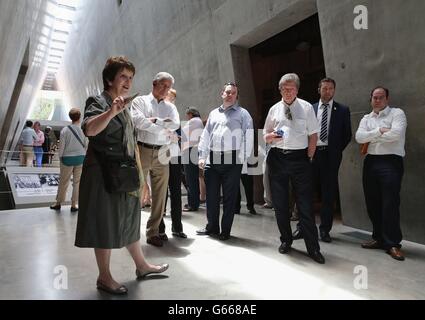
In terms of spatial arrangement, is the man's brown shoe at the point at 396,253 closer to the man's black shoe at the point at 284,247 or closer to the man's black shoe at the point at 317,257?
the man's black shoe at the point at 317,257

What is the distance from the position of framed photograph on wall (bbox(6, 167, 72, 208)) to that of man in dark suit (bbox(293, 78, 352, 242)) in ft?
19.5

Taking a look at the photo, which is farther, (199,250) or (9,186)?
(9,186)

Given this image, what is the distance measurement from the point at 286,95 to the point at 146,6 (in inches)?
279

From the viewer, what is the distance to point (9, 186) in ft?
24.1

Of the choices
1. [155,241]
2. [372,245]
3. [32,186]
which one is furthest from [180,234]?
[32,186]

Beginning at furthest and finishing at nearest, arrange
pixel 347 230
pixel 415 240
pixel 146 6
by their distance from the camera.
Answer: pixel 146 6 → pixel 347 230 → pixel 415 240

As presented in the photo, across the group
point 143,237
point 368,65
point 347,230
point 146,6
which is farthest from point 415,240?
point 146,6

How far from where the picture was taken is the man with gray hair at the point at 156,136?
10.3ft

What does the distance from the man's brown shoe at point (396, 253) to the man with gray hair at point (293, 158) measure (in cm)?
68

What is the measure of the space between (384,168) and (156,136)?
2.17m

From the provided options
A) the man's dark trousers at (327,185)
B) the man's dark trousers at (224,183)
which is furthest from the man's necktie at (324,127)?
the man's dark trousers at (224,183)

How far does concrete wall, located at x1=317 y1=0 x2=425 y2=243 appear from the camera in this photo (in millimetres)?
3266

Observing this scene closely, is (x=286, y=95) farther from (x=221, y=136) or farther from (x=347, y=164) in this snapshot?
(x=347, y=164)

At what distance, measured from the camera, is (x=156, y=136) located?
3.18 meters
